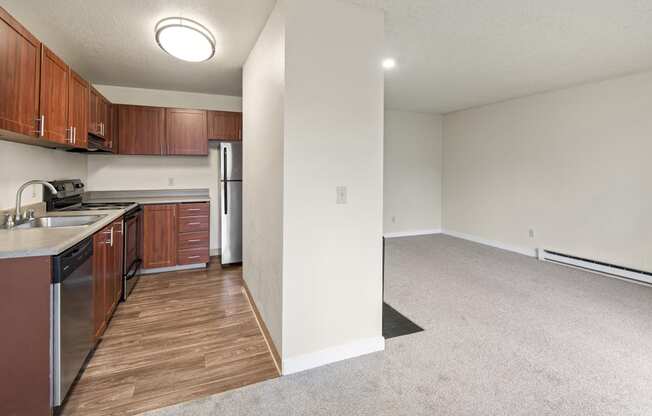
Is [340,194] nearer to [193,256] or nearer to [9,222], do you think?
[9,222]

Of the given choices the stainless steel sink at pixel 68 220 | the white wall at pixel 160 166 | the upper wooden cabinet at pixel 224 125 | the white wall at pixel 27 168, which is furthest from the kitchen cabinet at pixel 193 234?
the stainless steel sink at pixel 68 220

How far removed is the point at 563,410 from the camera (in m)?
1.71

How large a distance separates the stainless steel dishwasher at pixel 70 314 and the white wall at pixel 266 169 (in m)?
1.16

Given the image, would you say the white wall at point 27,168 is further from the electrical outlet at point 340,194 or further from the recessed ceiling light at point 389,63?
the recessed ceiling light at point 389,63

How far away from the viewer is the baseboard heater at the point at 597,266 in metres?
3.79

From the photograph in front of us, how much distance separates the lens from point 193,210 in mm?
4176

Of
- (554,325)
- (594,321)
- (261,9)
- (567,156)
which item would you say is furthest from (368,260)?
(567,156)

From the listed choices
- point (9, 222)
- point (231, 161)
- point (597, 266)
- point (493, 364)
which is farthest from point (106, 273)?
point (597, 266)

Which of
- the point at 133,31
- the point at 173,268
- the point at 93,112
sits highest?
the point at 133,31

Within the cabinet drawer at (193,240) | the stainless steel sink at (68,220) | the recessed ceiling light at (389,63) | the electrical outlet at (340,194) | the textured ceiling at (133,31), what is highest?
the recessed ceiling light at (389,63)

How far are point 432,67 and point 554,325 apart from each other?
298 centimetres

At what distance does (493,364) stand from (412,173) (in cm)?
484

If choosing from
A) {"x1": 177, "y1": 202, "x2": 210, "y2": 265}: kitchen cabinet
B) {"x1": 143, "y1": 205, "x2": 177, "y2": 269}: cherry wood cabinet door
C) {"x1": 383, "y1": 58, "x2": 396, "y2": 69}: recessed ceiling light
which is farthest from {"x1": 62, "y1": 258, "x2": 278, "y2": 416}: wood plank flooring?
{"x1": 383, "y1": 58, "x2": 396, "y2": 69}: recessed ceiling light

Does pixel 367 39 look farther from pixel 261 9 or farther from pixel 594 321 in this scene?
pixel 594 321
